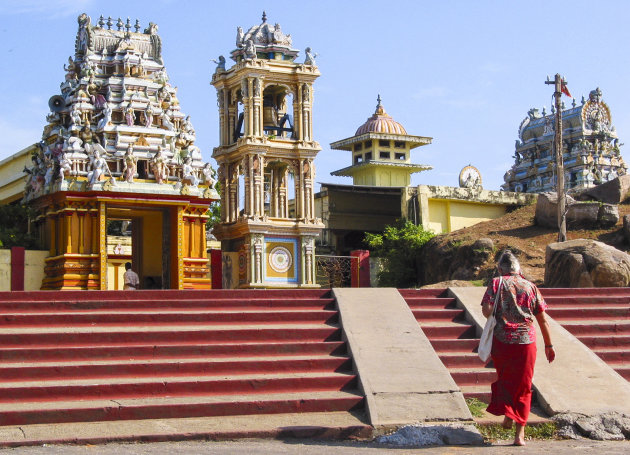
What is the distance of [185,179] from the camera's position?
24.9 m

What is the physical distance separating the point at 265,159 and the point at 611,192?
38.6 feet

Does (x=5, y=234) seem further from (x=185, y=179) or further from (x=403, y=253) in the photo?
(x=403, y=253)

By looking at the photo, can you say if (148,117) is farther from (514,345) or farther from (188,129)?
(514,345)

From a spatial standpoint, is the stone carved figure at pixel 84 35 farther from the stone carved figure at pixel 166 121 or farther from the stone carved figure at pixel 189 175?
the stone carved figure at pixel 189 175

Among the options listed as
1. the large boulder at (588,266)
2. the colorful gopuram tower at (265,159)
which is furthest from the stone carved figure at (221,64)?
the large boulder at (588,266)

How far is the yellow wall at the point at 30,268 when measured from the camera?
23203 millimetres

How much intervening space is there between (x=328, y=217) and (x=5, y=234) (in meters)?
16.7

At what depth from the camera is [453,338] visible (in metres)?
12.4

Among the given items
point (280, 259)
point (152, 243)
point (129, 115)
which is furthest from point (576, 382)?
point (280, 259)

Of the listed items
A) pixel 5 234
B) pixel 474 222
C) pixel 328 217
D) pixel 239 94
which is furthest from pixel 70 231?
pixel 474 222

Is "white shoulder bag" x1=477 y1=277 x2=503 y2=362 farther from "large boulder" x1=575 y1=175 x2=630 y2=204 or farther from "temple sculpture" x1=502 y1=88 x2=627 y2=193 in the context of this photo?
"temple sculpture" x1=502 y1=88 x2=627 y2=193

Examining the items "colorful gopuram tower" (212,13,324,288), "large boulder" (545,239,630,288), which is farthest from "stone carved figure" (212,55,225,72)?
"large boulder" (545,239,630,288)

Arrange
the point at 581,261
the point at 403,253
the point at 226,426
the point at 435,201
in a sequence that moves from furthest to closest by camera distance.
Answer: the point at 435,201, the point at 403,253, the point at 581,261, the point at 226,426

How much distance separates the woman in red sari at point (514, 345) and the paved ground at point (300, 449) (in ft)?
1.17
